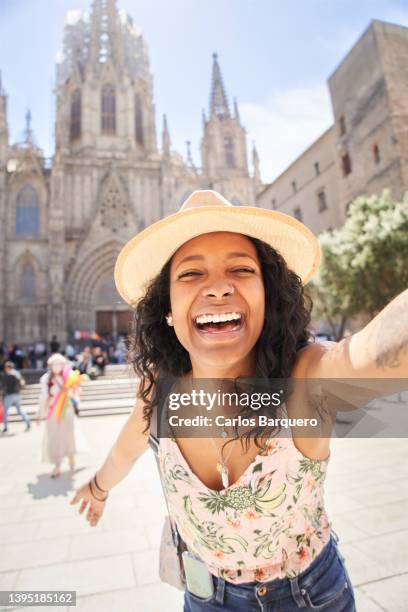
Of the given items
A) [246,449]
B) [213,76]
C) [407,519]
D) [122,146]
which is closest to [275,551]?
[246,449]

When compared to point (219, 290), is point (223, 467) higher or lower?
lower

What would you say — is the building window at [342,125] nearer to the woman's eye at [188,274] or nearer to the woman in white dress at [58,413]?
the woman in white dress at [58,413]

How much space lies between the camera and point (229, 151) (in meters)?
33.3

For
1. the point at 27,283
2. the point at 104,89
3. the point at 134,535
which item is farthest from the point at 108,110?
the point at 134,535

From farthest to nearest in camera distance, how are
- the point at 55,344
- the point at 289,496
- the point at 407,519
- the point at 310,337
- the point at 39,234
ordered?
the point at 39,234
the point at 55,344
the point at 407,519
the point at 310,337
the point at 289,496

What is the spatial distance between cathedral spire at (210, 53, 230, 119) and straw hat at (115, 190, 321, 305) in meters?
36.8

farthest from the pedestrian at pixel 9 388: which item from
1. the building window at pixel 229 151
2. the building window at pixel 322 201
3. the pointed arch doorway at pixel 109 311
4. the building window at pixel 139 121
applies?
the building window at pixel 229 151

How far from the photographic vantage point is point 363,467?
4680mm

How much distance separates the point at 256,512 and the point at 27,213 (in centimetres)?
2893

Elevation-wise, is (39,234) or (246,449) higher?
(39,234)

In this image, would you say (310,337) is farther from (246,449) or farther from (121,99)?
(121,99)

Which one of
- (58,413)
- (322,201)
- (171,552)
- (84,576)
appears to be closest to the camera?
(171,552)

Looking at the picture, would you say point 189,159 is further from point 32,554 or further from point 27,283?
point 32,554

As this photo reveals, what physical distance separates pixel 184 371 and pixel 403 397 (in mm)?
783
